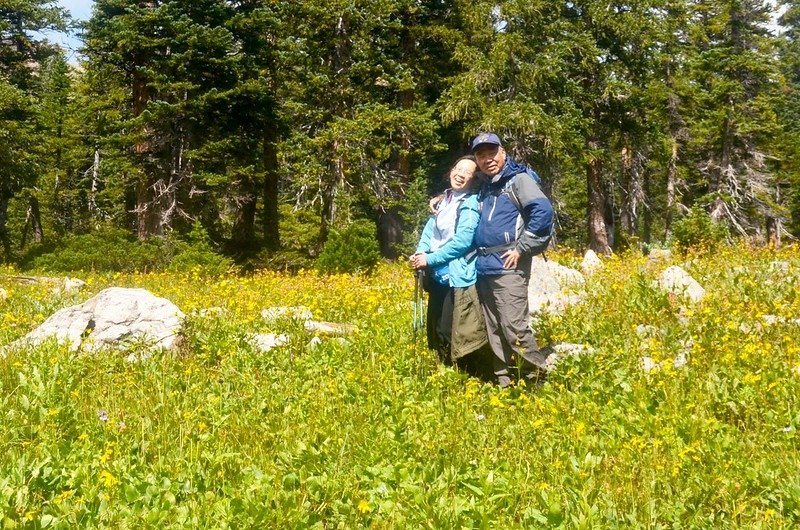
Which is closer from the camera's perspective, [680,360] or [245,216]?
[680,360]

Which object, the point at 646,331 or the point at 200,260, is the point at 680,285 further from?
the point at 200,260

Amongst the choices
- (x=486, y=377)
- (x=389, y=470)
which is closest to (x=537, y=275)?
(x=486, y=377)

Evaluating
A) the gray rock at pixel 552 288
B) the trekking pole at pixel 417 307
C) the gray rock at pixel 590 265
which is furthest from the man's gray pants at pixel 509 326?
the gray rock at pixel 590 265

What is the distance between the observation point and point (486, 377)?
5.65 m

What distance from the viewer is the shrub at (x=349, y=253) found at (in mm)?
14805

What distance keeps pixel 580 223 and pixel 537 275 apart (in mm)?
31343

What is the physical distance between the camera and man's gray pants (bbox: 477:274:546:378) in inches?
205

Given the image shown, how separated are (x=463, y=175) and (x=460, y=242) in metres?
0.60

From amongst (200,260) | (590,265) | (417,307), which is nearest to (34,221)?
(200,260)

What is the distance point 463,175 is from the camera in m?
5.52

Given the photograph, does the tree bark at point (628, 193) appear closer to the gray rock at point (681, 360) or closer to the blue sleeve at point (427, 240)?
the gray rock at point (681, 360)

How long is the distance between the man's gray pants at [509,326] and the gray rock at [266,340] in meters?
2.25

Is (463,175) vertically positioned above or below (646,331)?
above

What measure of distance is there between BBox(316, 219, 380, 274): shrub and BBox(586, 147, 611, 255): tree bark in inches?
420
